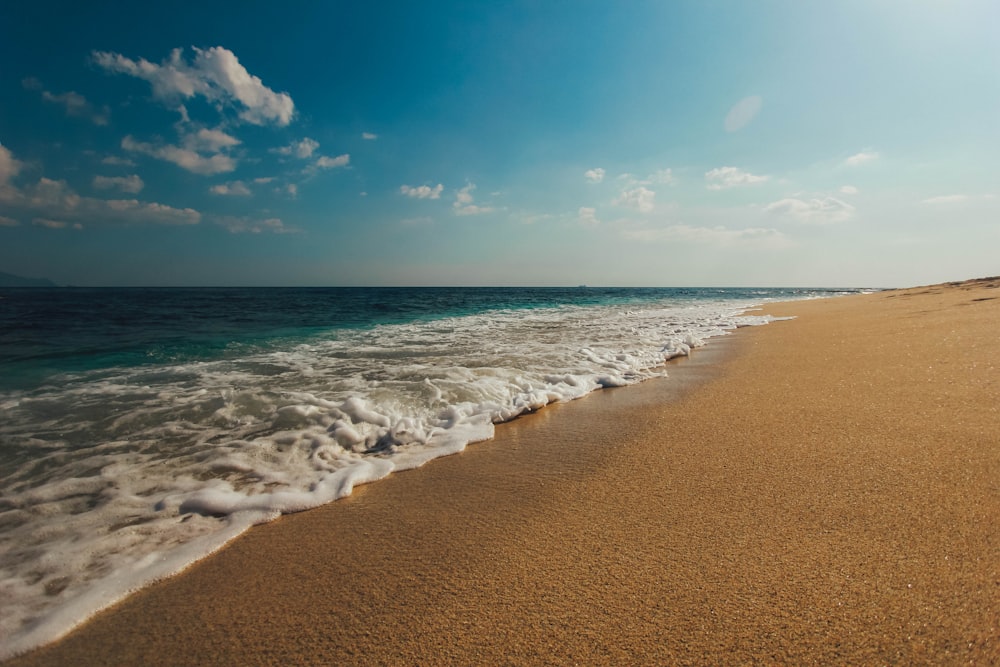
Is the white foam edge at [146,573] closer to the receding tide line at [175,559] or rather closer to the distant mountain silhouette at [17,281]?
the receding tide line at [175,559]

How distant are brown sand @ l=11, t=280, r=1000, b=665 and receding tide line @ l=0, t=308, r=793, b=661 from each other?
7 centimetres

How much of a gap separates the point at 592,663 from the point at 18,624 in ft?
6.31

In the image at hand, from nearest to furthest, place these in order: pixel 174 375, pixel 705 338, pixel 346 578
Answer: pixel 346 578 < pixel 174 375 < pixel 705 338

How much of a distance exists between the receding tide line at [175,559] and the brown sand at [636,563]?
67 millimetres

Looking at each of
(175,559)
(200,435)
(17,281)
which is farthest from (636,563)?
(17,281)

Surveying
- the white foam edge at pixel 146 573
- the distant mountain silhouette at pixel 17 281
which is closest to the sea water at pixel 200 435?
the white foam edge at pixel 146 573

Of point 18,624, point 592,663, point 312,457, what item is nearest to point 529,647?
→ point 592,663

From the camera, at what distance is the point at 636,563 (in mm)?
1497

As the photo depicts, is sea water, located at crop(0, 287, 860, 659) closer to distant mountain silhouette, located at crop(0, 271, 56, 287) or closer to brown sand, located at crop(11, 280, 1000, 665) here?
brown sand, located at crop(11, 280, 1000, 665)

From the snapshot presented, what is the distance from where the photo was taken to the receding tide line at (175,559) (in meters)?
1.39

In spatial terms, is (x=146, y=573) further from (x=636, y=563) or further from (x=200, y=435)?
(x=636, y=563)

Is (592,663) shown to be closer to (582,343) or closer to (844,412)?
(844,412)

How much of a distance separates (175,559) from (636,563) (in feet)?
6.20

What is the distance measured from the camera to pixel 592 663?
3.64 feet
